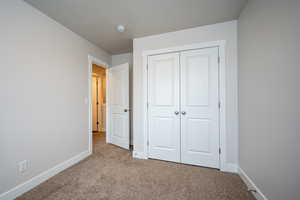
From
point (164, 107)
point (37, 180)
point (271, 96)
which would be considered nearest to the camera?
point (271, 96)

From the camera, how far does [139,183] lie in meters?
1.66

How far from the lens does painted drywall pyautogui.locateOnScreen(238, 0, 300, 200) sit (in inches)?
36.6

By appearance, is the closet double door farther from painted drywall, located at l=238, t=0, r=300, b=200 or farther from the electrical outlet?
the electrical outlet

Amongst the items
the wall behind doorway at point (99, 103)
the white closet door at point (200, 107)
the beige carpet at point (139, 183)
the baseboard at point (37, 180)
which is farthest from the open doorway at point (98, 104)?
the white closet door at point (200, 107)

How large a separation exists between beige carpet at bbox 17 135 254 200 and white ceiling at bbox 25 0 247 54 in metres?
2.36

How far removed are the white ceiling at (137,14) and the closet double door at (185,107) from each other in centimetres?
46

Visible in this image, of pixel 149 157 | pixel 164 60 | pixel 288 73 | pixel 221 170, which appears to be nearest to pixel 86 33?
pixel 164 60

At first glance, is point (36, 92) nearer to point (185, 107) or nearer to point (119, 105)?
point (119, 105)

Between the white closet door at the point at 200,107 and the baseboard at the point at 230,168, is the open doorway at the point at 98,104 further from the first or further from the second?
the baseboard at the point at 230,168

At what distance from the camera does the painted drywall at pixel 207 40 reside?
6.40ft

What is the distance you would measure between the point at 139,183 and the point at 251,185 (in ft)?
4.52

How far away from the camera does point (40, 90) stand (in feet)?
5.70

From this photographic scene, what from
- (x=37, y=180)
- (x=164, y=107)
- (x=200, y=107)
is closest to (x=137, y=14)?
(x=164, y=107)

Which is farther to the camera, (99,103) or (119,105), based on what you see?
(99,103)
